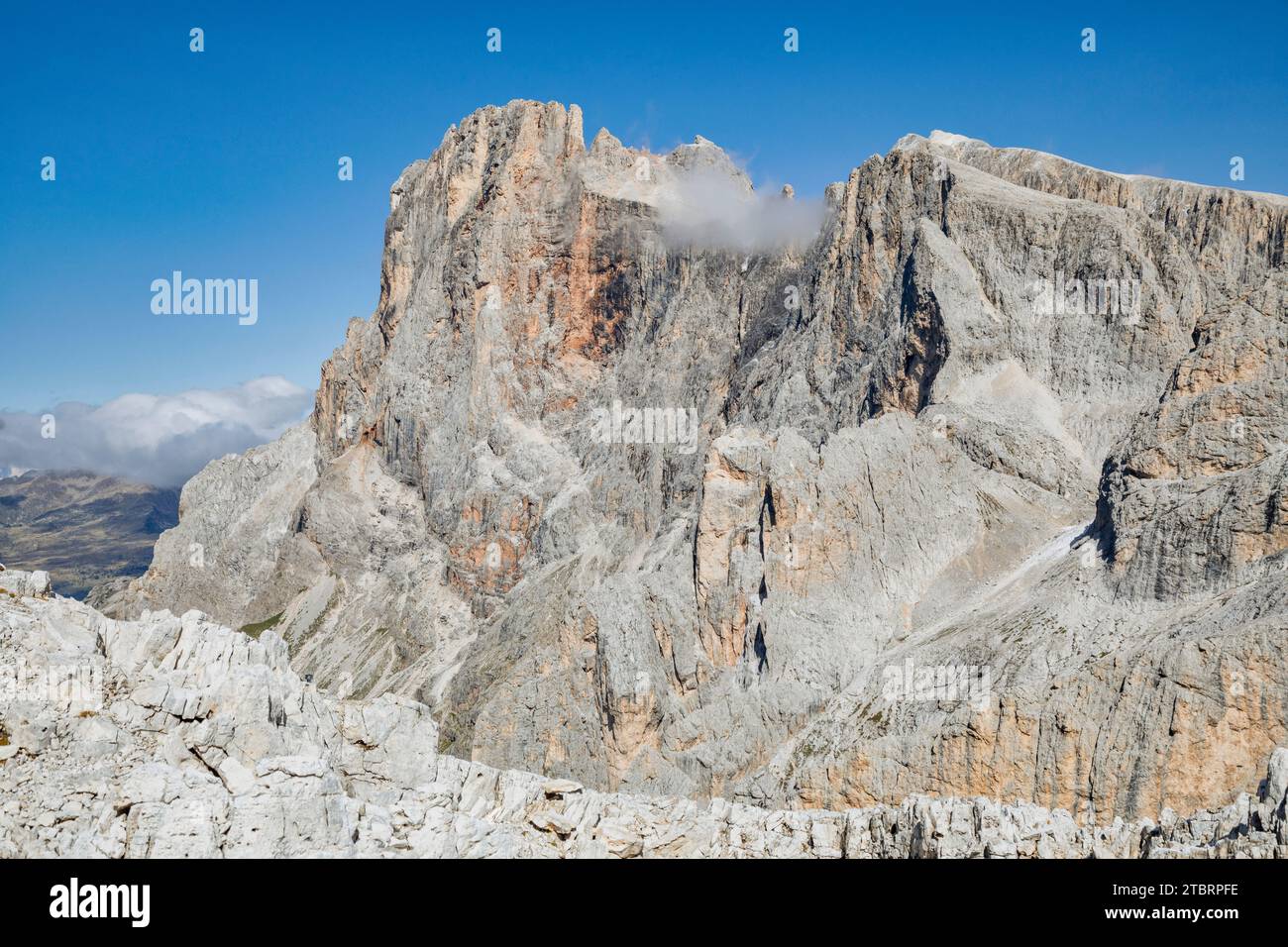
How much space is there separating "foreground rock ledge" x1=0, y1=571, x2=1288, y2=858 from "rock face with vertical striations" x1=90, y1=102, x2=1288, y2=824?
20966mm

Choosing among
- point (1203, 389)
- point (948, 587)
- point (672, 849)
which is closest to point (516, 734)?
point (948, 587)

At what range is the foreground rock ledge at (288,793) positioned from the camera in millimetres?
28828

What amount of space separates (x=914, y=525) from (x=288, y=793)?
80235 mm

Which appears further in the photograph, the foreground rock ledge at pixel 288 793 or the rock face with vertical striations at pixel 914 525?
the rock face with vertical striations at pixel 914 525

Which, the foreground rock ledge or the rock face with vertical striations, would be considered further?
the rock face with vertical striations

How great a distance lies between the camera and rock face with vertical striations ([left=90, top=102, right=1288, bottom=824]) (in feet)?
219

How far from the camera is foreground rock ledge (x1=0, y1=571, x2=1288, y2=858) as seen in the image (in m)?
28.8

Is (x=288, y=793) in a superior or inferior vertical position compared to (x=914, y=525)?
inferior

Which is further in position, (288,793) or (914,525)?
(914,525)

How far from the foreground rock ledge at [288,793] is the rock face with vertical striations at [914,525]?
20966 millimetres

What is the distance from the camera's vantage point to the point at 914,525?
337 feet

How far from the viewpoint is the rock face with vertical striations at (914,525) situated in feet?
219

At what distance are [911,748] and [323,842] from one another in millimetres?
49963
